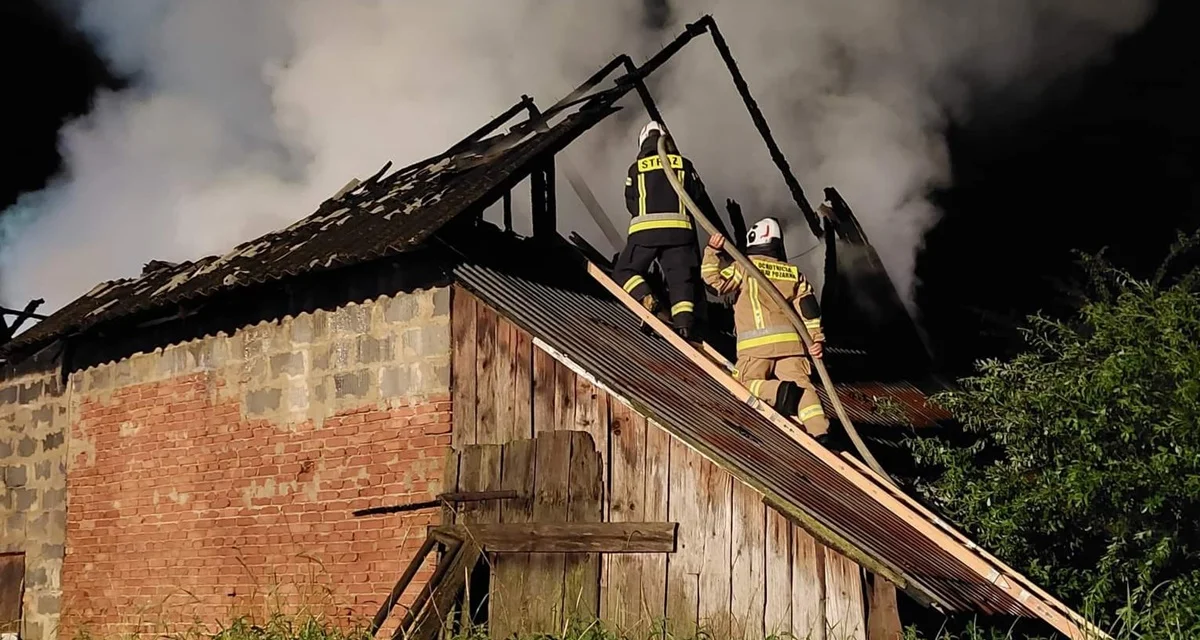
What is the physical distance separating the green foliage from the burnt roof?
0.62m

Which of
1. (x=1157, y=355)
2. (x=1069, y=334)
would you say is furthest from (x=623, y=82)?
(x=1157, y=355)

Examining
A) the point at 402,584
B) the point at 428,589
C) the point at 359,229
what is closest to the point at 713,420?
the point at 428,589

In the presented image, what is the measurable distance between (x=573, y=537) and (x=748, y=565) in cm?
117

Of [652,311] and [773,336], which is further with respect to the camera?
[652,311]

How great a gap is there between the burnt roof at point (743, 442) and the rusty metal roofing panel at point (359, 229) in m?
0.61

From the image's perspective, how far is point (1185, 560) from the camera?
6926 millimetres

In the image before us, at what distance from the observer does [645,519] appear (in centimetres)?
738

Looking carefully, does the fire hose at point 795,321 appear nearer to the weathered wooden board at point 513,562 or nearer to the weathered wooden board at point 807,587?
the weathered wooden board at point 807,587

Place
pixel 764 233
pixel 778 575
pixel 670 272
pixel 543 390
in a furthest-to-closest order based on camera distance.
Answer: pixel 670 272 → pixel 764 233 → pixel 543 390 → pixel 778 575

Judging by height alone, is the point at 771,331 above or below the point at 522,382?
above

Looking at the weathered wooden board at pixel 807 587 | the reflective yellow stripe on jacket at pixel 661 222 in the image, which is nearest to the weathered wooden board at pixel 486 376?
the reflective yellow stripe on jacket at pixel 661 222

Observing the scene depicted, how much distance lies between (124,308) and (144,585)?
235 centimetres

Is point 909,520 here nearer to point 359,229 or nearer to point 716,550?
point 716,550

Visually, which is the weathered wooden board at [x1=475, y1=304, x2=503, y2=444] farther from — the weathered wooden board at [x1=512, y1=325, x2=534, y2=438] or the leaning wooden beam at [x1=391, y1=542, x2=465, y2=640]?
the leaning wooden beam at [x1=391, y1=542, x2=465, y2=640]
